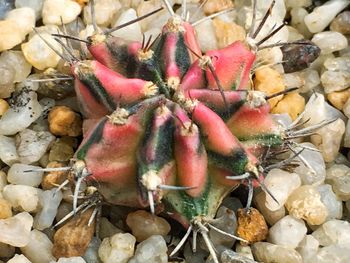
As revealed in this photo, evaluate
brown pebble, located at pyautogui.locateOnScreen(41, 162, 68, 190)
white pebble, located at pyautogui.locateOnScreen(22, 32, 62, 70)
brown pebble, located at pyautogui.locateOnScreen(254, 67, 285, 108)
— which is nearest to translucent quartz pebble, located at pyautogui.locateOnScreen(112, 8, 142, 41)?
white pebble, located at pyautogui.locateOnScreen(22, 32, 62, 70)

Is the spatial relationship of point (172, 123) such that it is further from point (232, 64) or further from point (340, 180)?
point (340, 180)

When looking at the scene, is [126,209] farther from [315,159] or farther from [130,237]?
[315,159]

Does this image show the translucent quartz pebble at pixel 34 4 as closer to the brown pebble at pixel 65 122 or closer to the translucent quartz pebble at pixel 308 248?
the brown pebble at pixel 65 122

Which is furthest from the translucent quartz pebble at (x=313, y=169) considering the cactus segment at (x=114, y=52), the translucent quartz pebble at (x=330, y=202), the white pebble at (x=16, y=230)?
the white pebble at (x=16, y=230)

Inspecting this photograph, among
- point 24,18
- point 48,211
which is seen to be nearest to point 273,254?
point 48,211

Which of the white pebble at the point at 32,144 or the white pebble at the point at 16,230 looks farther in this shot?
the white pebble at the point at 32,144

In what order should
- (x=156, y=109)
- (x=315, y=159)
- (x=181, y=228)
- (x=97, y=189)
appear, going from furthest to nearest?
(x=315, y=159)
(x=181, y=228)
(x=97, y=189)
(x=156, y=109)

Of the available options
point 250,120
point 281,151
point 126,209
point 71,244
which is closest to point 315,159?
point 281,151
